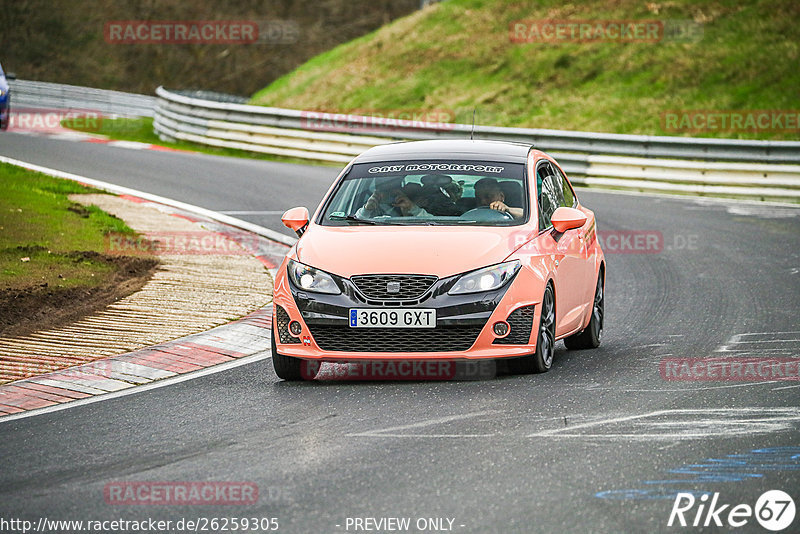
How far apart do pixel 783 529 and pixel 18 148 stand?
21002mm

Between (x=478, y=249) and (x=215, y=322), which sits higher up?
(x=478, y=249)

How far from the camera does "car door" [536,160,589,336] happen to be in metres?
9.27

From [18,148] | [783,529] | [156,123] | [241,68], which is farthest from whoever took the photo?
[241,68]

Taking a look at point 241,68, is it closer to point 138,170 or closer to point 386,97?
point 386,97

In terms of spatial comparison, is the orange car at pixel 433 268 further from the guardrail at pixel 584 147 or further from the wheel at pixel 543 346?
the guardrail at pixel 584 147

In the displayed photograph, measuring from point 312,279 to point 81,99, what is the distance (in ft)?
98.8

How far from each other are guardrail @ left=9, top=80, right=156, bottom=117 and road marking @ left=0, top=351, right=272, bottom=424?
26.7 m

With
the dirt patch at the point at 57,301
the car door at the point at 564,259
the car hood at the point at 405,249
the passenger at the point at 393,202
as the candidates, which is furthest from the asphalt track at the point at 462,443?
Answer: the dirt patch at the point at 57,301

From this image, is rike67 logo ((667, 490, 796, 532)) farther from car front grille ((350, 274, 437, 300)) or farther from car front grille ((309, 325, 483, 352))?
car front grille ((350, 274, 437, 300))

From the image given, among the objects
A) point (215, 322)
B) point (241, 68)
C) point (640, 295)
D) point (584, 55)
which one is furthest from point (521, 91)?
point (241, 68)

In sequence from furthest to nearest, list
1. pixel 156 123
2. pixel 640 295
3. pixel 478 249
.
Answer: pixel 156 123, pixel 640 295, pixel 478 249

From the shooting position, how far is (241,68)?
6150cm

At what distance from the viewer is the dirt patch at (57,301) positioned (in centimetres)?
1066

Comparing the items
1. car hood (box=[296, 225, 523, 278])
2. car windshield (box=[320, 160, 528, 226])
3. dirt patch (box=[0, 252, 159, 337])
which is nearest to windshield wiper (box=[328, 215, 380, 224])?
car windshield (box=[320, 160, 528, 226])
